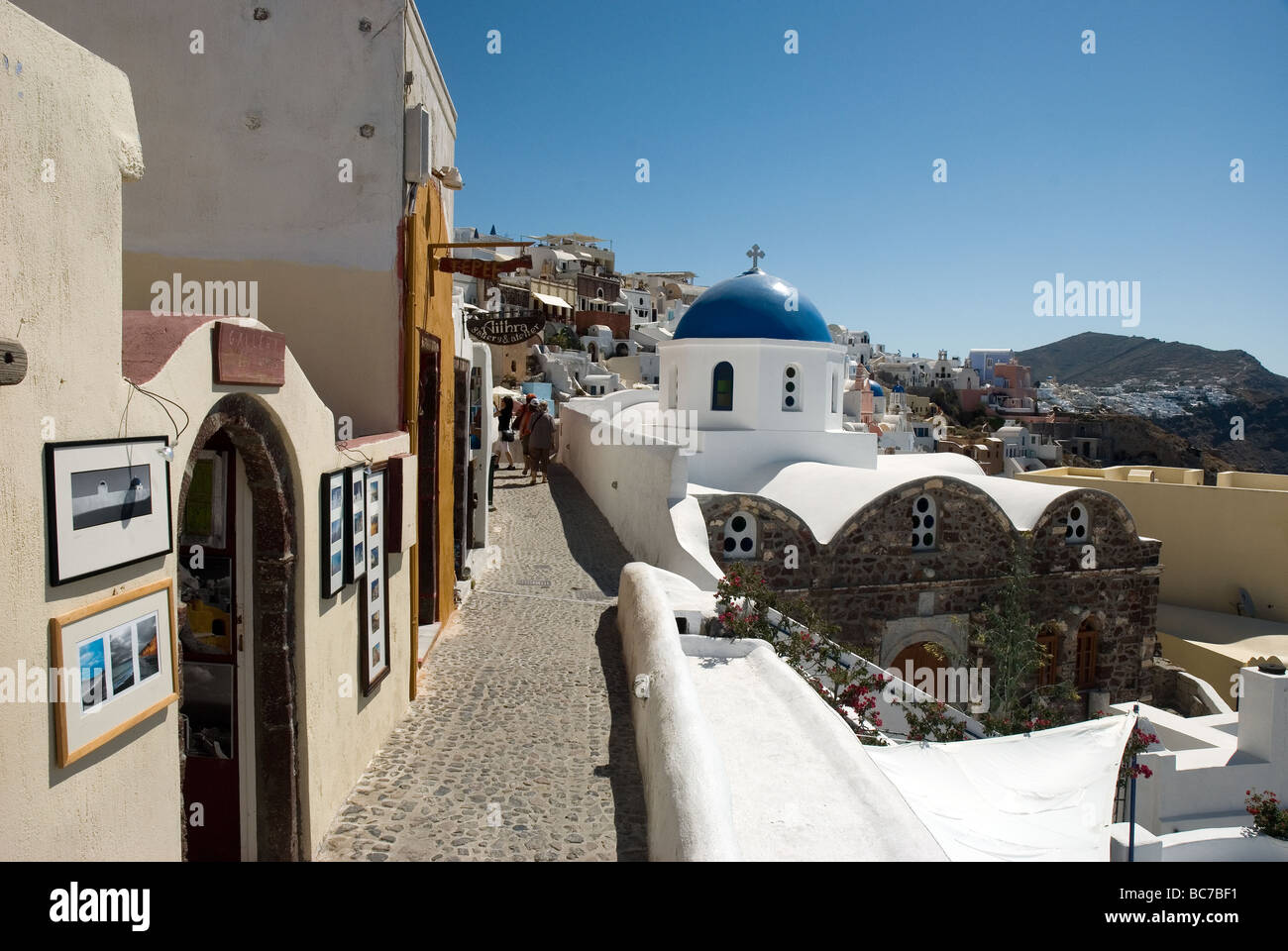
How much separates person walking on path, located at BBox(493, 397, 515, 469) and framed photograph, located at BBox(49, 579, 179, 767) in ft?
54.1

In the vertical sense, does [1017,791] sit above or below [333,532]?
below

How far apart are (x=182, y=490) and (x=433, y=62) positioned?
17.5 ft

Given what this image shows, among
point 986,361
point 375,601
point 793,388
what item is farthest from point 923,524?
A: point 986,361

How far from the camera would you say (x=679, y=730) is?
4.79m

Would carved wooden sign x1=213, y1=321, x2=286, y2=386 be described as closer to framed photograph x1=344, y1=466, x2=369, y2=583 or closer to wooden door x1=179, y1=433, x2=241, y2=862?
wooden door x1=179, y1=433, x2=241, y2=862

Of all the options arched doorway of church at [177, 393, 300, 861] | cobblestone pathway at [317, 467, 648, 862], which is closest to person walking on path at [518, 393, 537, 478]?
cobblestone pathway at [317, 467, 648, 862]

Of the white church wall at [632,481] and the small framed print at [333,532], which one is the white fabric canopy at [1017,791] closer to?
the small framed print at [333,532]

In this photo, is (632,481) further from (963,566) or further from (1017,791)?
(1017,791)

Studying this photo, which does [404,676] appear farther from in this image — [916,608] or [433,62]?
[916,608]

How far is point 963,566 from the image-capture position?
12602 millimetres

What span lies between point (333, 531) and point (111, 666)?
2.13m

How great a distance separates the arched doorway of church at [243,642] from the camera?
163 inches

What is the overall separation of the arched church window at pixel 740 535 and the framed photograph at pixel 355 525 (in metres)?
6.86
